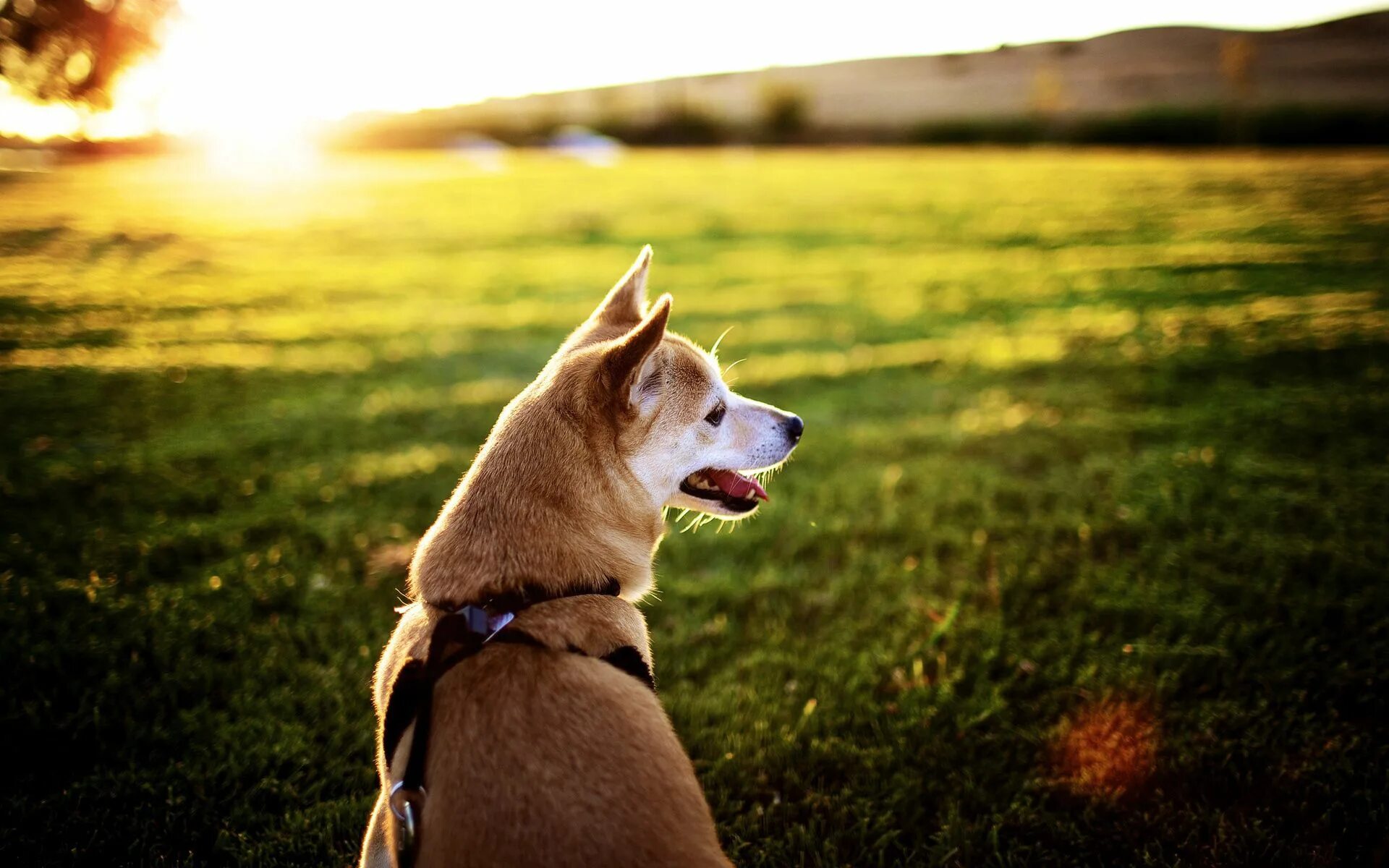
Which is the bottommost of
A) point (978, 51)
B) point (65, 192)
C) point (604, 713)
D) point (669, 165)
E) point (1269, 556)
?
point (1269, 556)

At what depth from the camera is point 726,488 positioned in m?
3.93

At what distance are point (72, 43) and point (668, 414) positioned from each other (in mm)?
6320

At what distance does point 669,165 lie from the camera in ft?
163

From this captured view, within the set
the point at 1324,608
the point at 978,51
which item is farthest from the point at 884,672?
the point at 978,51

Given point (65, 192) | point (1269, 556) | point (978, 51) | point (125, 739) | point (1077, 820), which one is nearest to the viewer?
point (1077, 820)

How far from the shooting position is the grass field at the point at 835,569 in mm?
3557

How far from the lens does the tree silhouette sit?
18.9 ft

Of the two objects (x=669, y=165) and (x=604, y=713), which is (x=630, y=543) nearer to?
(x=604, y=713)

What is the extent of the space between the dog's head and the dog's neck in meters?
0.21

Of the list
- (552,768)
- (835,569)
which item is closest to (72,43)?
(552,768)

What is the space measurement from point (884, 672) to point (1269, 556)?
3.23m

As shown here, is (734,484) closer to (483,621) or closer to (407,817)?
(483,621)

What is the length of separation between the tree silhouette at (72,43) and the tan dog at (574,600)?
5.52m

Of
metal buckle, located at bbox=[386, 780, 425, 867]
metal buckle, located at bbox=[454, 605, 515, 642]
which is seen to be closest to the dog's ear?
metal buckle, located at bbox=[454, 605, 515, 642]
